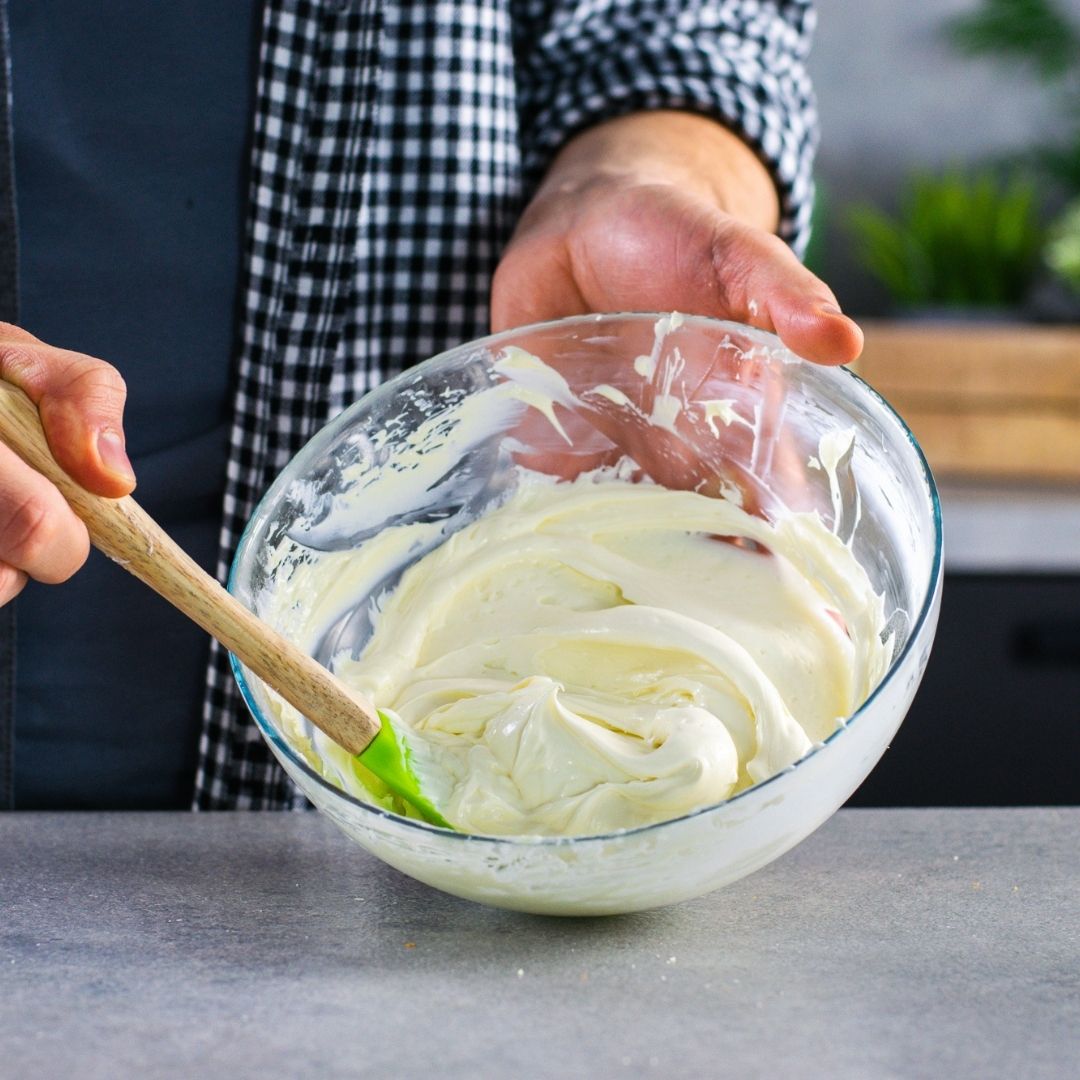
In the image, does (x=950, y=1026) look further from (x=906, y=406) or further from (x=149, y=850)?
(x=906, y=406)

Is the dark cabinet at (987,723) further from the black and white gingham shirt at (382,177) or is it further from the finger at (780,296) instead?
the finger at (780,296)

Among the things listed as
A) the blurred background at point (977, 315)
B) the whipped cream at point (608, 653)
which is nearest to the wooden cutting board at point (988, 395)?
the blurred background at point (977, 315)

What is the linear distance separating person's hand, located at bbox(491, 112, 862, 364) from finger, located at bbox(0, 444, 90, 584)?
35 centimetres

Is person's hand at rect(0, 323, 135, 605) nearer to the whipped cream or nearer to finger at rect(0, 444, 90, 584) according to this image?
finger at rect(0, 444, 90, 584)

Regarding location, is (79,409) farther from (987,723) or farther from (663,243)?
(987,723)

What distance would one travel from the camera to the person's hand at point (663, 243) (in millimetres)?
637

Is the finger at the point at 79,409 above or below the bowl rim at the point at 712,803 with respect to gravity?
above

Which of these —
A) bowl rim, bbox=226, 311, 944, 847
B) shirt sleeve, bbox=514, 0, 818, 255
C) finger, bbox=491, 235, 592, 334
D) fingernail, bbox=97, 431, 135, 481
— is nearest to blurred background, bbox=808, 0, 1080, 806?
shirt sleeve, bbox=514, 0, 818, 255

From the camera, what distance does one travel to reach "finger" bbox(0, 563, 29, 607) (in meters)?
0.55

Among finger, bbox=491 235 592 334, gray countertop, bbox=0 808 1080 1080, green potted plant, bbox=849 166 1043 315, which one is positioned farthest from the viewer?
green potted plant, bbox=849 166 1043 315

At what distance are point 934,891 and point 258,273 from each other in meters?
0.60

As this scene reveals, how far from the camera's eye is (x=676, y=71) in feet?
3.21

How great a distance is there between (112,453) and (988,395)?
59.6 inches

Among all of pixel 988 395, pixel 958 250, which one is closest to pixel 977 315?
pixel 958 250
